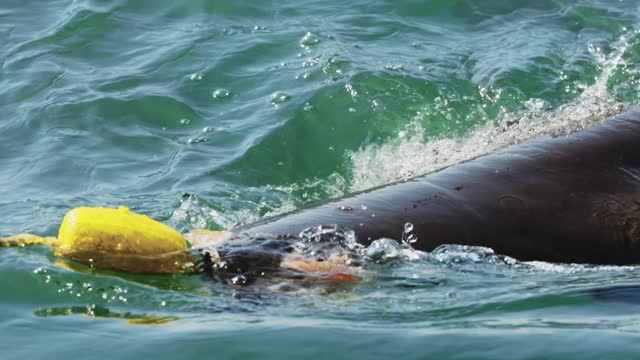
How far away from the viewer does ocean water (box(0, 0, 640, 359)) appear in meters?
3.99

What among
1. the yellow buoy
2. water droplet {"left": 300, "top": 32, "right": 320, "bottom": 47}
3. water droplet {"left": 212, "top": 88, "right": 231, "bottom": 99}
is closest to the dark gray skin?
the yellow buoy

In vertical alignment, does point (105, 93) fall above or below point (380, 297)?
above

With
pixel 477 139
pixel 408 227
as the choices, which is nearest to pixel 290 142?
pixel 477 139

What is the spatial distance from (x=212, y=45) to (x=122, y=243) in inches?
210

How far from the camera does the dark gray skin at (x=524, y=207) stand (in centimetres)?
490

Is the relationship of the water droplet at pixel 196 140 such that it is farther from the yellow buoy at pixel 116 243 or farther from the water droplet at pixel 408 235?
the yellow buoy at pixel 116 243

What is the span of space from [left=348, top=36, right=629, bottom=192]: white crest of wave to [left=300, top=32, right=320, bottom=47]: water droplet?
1550 millimetres

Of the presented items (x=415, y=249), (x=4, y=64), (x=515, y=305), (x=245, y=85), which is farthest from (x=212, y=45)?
(x=515, y=305)

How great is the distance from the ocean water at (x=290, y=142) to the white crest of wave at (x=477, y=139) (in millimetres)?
28

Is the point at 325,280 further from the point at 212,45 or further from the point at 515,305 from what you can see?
the point at 212,45

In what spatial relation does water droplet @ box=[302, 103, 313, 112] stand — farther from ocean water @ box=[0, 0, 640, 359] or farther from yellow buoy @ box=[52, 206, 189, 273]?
yellow buoy @ box=[52, 206, 189, 273]

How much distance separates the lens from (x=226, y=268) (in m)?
4.39

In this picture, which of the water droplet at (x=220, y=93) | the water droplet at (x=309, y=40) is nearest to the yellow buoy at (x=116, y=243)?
the water droplet at (x=220, y=93)

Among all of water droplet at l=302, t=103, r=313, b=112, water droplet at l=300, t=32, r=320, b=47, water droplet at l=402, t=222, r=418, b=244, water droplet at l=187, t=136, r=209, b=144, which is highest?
water droplet at l=300, t=32, r=320, b=47
